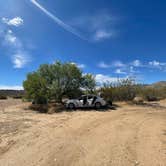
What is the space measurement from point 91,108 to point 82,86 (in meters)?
5.18

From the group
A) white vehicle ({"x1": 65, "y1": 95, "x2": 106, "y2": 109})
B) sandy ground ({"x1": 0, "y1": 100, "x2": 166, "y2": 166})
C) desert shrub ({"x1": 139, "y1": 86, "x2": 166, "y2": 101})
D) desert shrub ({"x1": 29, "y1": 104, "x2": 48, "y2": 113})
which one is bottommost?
sandy ground ({"x1": 0, "y1": 100, "x2": 166, "y2": 166})

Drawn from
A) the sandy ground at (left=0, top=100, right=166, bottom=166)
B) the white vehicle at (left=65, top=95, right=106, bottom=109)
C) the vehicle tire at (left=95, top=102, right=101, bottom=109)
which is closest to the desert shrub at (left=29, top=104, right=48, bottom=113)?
the white vehicle at (left=65, top=95, right=106, bottom=109)

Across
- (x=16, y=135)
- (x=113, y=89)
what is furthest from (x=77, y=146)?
(x=113, y=89)

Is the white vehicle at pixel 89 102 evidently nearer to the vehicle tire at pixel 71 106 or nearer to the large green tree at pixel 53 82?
the vehicle tire at pixel 71 106

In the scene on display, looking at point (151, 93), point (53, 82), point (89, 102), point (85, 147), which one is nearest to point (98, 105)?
point (89, 102)

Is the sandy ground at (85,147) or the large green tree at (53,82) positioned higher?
the large green tree at (53,82)

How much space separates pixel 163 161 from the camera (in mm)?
6945

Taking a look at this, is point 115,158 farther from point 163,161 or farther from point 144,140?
point 144,140

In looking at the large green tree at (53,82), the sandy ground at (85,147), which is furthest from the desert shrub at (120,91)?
the sandy ground at (85,147)

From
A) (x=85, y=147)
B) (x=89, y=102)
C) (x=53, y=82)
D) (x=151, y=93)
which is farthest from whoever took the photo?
(x=151, y=93)

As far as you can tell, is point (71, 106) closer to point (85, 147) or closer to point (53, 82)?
point (53, 82)

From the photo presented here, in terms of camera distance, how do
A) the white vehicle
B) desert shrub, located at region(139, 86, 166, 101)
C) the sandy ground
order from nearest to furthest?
the sandy ground, the white vehicle, desert shrub, located at region(139, 86, 166, 101)

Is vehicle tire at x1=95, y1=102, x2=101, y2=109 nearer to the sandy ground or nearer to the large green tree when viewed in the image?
the large green tree

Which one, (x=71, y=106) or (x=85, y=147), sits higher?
(x=71, y=106)
